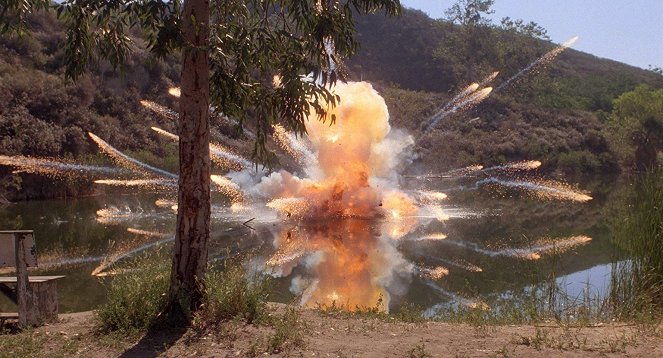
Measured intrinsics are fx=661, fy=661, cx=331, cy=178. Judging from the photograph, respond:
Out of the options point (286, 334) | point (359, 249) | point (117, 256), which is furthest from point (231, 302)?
point (359, 249)

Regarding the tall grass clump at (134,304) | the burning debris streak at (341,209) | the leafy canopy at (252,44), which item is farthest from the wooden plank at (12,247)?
the burning debris streak at (341,209)

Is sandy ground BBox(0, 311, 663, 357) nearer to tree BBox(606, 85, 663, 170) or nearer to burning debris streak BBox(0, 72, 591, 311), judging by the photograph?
burning debris streak BBox(0, 72, 591, 311)

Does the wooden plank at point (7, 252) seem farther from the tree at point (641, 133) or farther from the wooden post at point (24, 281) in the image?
the tree at point (641, 133)

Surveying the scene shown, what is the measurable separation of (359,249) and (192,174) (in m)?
13.9

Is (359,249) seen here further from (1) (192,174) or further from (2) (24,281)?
(2) (24,281)

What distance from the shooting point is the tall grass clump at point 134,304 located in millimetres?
8328

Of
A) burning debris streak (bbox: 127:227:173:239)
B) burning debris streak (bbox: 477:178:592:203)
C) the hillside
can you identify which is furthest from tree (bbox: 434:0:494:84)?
burning debris streak (bbox: 127:227:173:239)

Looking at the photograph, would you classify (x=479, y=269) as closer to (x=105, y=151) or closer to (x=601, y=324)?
(x=601, y=324)

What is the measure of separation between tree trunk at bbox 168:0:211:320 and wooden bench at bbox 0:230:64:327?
1.81m

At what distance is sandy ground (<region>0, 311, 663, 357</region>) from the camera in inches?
293

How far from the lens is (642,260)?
406 inches

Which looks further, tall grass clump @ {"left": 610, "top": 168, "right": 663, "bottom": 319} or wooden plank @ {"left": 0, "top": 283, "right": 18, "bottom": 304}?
tall grass clump @ {"left": 610, "top": 168, "right": 663, "bottom": 319}

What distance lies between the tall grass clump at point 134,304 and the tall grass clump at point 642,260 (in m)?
6.65

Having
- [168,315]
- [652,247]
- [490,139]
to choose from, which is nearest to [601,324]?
[652,247]
